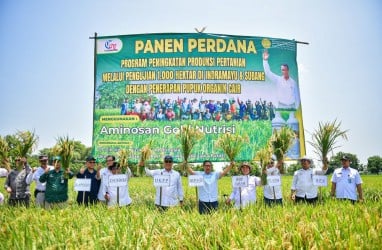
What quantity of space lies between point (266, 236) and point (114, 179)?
4.78 m

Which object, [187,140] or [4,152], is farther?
[4,152]

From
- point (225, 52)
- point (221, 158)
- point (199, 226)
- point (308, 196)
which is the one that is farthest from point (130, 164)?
point (199, 226)

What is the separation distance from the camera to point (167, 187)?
853 centimetres

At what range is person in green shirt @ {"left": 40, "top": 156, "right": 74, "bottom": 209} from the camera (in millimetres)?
8586

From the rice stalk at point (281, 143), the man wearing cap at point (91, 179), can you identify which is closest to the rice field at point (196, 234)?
the man wearing cap at point (91, 179)

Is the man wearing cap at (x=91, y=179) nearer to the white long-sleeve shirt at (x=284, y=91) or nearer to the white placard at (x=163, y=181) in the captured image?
the white placard at (x=163, y=181)

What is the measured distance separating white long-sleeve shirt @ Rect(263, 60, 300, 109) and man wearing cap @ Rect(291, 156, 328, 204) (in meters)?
5.85

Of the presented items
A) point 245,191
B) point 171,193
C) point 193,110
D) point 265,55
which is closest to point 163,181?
point 171,193

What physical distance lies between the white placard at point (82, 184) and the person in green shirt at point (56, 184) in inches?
16.9

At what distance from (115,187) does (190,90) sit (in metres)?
6.61

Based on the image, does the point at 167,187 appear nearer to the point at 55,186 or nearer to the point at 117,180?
the point at 117,180

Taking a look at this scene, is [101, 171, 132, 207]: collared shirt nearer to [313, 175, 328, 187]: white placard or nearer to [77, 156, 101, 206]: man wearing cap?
[77, 156, 101, 206]: man wearing cap

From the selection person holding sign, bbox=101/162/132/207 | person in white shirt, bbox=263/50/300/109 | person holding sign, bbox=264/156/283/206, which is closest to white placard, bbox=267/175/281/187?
person holding sign, bbox=264/156/283/206

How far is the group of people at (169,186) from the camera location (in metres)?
8.56
